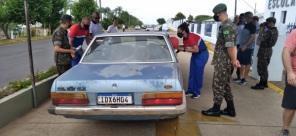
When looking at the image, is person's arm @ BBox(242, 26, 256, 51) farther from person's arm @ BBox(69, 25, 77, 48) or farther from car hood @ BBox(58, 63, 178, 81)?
person's arm @ BBox(69, 25, 77, 48)

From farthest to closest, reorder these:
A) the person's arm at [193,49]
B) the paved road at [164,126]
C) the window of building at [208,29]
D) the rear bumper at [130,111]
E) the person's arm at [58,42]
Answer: the window of building at [208,29]
the person's arm at [193,49]
the person's arm at [58,42]
the paved road at [164,126]
the rear bumper at [130,111]

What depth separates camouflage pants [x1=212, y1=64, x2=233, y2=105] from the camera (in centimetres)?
486

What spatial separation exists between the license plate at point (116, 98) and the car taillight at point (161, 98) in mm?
182

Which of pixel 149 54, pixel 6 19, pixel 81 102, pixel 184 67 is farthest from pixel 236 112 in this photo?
pixel 6 19

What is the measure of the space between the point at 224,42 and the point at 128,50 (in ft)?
4.88

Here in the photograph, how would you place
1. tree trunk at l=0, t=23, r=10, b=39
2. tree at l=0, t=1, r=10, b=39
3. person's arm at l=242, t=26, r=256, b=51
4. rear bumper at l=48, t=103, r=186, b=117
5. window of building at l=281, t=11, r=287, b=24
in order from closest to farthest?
rear bumper at l=48, t=103, r=186, b=117, person's arm at l=242, t=26, r=256, b=51, window of building at l=281, t=11, r=287, b=24, tree at l=0, t=1, r=10, b=39, tree trunk at l=0, t=23, r=10, b=39

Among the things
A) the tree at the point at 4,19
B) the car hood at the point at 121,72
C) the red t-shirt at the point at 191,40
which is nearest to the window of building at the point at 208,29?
the red t-shirt at the point at 191,40

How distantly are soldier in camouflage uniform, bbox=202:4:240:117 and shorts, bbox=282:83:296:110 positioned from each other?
945 millimetres

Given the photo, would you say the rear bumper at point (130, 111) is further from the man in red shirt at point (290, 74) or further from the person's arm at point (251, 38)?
the person's arm at point (251, 38)

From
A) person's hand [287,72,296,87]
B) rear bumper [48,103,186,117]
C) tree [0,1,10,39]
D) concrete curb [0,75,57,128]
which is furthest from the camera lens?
tree [0,1,10,39]

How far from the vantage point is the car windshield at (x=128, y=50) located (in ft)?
16.0

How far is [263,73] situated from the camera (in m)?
7.01

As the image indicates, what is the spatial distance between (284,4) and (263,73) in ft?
37.1

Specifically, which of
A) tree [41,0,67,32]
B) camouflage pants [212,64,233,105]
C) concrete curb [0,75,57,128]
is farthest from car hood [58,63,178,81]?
tree [41,0,67,32]
